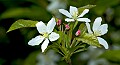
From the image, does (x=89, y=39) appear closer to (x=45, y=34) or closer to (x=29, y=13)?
(x=45, y=34)

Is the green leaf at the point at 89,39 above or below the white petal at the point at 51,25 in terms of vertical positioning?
below

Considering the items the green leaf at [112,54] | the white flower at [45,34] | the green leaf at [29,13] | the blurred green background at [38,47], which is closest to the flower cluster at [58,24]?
the white flower at [45,34]

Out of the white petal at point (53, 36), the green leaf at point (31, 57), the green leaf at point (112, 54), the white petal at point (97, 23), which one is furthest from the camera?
the green leaf at point (31, 57)

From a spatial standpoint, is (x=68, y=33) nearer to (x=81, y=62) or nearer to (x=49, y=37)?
(x=49, y=37)

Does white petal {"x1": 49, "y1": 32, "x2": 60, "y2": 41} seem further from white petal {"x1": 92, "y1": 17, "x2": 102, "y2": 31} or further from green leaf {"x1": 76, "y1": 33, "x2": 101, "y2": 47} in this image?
white petal {"x1": 92, "y1": 17, "x2": 102, "y2": 31}

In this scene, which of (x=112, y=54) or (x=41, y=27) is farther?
(x=112, y=54)

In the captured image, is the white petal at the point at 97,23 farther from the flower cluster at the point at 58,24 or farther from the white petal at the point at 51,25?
the white petal at the point at 51,25

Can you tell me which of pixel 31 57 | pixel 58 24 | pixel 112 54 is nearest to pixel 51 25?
pixel 58 24

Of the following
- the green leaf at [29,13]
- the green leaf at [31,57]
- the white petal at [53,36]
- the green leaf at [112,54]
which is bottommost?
the green leaf at [112,54]
